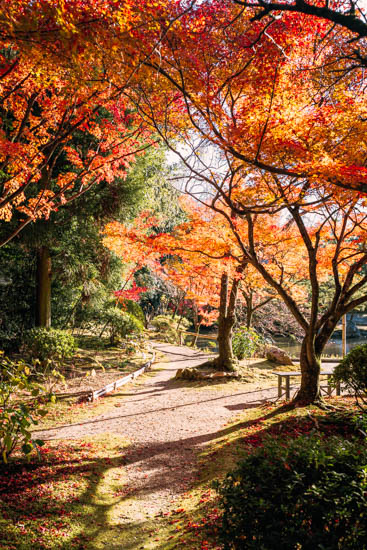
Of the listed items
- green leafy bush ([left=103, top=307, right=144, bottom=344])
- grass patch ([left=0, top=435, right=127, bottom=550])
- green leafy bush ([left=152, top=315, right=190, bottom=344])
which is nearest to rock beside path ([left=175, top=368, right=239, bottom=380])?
green leafy bush ([left=103, top=307, right=144, bottom=344])

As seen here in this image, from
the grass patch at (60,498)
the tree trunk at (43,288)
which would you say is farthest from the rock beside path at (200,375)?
the grass patch at (60,498)

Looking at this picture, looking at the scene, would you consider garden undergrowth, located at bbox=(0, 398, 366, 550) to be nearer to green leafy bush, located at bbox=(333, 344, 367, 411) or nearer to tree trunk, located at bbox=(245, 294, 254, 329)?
green leafy bush, located at bbox=(333, 344, 367, 411)

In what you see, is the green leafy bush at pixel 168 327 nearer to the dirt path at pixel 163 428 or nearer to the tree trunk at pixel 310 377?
the dirt path at pixel 163 428

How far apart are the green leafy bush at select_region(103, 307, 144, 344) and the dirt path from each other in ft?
10.2

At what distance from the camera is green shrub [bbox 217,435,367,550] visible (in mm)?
1722

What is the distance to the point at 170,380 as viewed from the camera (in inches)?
381

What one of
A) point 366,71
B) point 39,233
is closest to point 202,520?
point 366,71

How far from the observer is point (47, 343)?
8070 millimetres

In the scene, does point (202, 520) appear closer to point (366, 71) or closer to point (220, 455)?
point (220, 455)

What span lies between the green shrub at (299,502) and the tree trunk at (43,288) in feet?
26.6

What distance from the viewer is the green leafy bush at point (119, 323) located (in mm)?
12047

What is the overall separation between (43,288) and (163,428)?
17.8ft

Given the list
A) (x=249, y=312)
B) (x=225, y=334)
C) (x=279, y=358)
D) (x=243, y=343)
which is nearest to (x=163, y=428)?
(x=225, y=334)

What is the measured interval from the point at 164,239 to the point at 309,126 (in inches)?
A: 169
